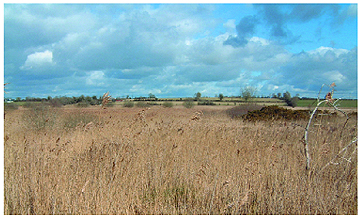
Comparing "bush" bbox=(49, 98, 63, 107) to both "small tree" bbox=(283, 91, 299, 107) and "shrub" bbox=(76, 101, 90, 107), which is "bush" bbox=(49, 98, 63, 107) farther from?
"small tree" bbox=(283, 91, 299, 107)

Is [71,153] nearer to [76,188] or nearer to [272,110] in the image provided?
[76,188]

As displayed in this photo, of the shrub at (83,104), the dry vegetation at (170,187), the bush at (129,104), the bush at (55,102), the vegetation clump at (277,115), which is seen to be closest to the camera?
the dry vegetation at (170,187)

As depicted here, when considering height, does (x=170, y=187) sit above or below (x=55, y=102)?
below

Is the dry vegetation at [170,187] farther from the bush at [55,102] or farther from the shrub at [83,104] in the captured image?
the bush at [55,102]

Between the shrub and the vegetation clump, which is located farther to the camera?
the vegetation clump

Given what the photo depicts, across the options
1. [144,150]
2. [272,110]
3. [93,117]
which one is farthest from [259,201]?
[272,110]

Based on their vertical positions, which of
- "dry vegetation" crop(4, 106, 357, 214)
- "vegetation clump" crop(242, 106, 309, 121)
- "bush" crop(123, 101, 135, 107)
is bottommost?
"dry vegetation" crop(4, 106, 357, 214)

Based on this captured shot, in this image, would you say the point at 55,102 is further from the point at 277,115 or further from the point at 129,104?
the point at 277,115

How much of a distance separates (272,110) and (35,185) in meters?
15.4

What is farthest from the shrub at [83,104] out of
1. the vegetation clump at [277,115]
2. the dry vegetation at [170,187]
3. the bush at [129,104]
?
the vegetation clump at [277,115]

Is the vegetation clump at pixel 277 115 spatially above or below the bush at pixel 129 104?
below

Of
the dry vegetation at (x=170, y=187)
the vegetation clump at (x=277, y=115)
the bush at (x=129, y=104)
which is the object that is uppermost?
the bush at (x=129, y=104)

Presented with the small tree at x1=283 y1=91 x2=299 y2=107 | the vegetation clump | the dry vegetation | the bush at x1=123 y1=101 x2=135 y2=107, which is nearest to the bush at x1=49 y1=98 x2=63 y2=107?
the bush at x1=123 y1=101 x2=135 y2=107

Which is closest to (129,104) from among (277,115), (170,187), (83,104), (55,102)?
(83,104)
